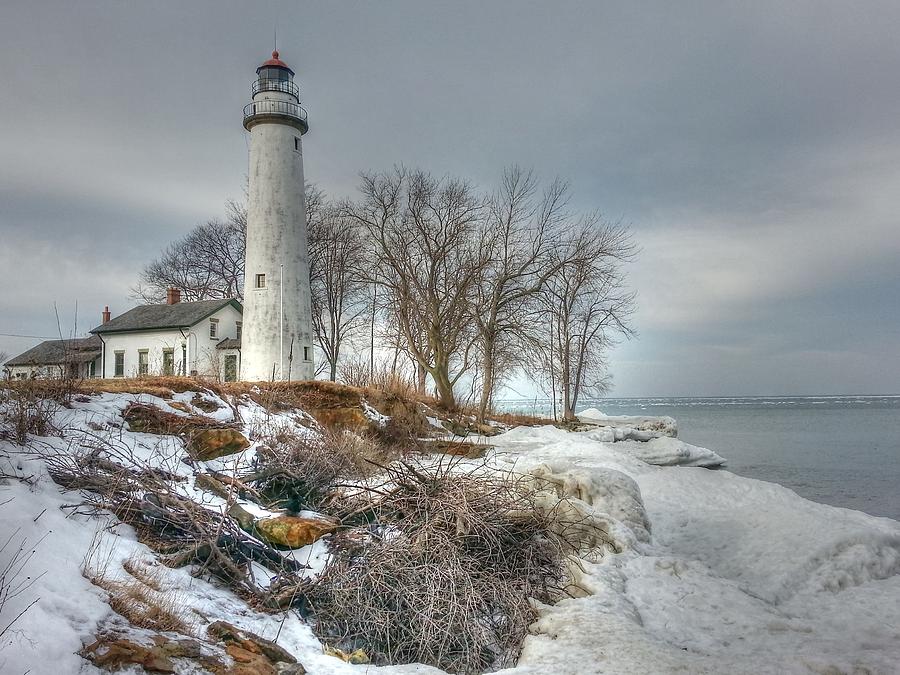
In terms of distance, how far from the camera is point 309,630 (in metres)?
4.64

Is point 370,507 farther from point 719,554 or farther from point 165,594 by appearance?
point 719,554

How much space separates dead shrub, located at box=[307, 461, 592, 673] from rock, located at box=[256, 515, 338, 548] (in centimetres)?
30

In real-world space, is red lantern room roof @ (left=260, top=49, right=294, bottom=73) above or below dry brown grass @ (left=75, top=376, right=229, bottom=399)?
above

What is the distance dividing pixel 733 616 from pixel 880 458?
17550 millimetres

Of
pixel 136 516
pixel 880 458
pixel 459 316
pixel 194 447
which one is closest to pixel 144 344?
pixel 459 316

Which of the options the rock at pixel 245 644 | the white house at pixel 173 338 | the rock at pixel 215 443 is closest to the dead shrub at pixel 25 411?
the rock at pixel 215 443

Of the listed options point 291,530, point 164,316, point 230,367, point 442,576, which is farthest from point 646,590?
point 164,316

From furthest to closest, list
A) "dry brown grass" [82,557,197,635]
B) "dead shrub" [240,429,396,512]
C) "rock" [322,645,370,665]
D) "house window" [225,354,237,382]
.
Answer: "house window" [225,354,237,382] < "dead shrub" [240,429,396,512] < "rock" [322,645,370,665] < "dry brown grass" [82,557,197,635]

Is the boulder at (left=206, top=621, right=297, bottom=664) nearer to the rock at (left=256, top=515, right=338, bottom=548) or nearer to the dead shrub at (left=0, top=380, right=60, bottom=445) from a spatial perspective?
the rock at (left=256, top=515, right=338, bottom=548)


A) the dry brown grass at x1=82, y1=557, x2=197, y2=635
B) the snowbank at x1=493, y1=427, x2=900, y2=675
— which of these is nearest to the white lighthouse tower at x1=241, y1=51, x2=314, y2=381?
the snowbank at x1=493, y1=427, x2=900, y2=675

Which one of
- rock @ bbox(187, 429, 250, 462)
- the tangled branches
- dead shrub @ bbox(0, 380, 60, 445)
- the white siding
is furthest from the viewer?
the white siding

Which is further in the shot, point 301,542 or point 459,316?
point 459,316

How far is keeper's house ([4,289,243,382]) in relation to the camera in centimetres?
2878

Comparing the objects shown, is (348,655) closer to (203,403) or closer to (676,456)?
(203,403)
